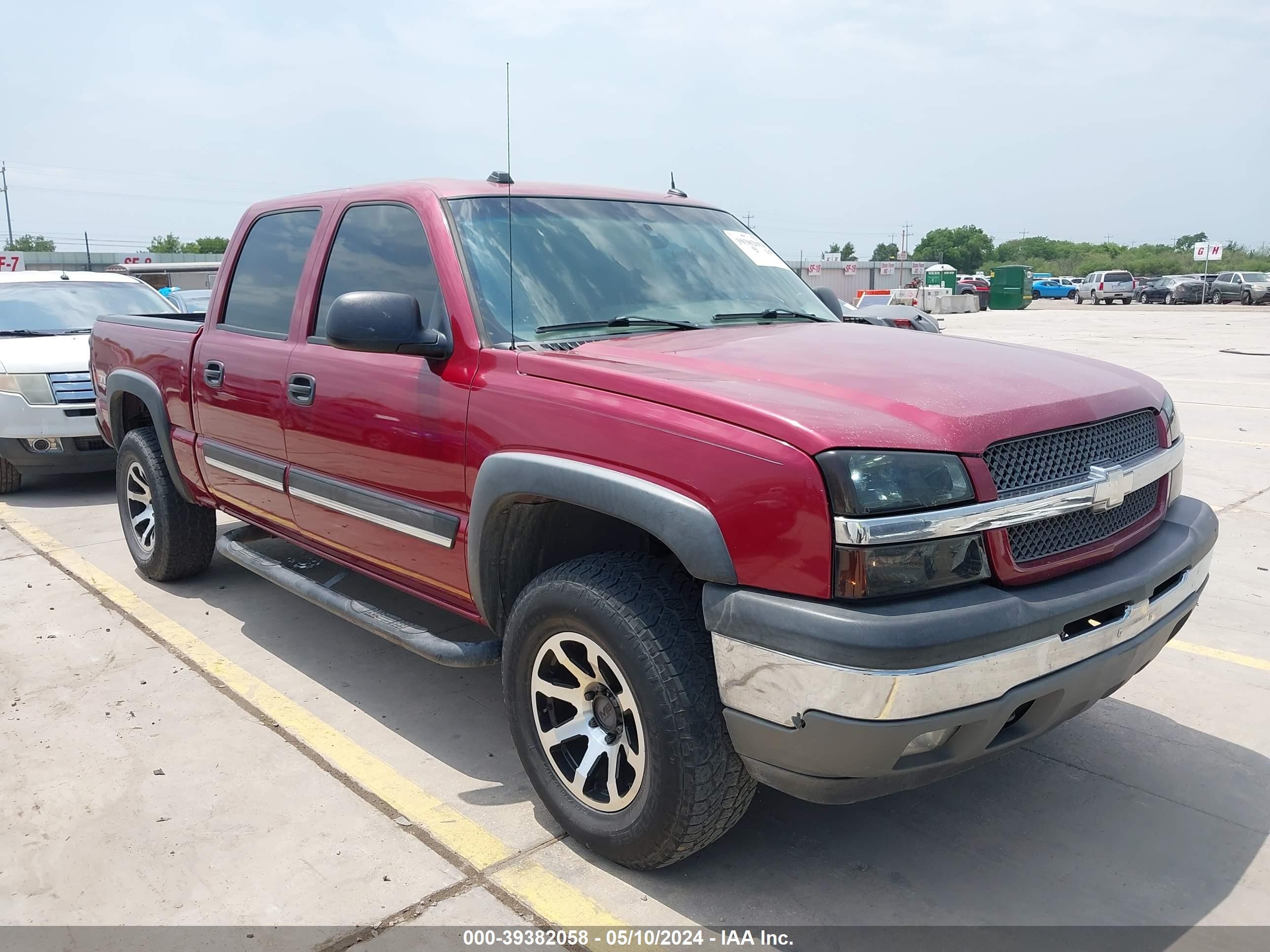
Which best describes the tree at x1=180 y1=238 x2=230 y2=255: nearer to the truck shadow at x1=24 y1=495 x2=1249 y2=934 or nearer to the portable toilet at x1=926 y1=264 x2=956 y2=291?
the portable toilet at x1=926 y1=264 x2=956 y2=291

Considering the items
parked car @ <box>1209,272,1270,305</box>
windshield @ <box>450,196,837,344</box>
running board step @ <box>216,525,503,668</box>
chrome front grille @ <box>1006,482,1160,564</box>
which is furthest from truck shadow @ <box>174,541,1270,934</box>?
parked car @ <box>1209,272,1270,305</box>

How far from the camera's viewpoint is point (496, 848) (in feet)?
9.87

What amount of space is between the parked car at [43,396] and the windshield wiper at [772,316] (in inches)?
219

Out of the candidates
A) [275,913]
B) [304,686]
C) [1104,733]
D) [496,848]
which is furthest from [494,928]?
[1104,733]

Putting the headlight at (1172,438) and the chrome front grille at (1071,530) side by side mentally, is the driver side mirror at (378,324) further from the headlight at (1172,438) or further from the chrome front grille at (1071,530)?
the headlight at (1172,438)

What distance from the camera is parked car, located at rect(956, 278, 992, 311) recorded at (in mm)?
46594

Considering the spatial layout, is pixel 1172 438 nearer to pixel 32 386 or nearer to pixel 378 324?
pixel 378 324

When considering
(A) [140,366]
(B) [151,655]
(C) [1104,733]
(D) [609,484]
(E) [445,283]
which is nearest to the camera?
(D) [609,484]

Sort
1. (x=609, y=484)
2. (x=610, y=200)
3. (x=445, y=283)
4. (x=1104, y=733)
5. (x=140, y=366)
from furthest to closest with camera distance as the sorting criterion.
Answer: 1. (x=140, y=366)
2. (x=610, y=200)
3. (x=1104, y=733)
4. (x=445, y=283)
5. (x=609, y=484)

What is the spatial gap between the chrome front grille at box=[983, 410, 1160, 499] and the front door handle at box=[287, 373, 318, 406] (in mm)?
2469

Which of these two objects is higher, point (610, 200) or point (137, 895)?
point (610, 200)

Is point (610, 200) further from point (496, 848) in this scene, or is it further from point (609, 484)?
point (496, 848)

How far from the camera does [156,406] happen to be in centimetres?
504

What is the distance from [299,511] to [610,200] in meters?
1.73
